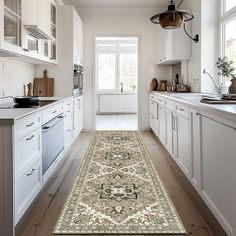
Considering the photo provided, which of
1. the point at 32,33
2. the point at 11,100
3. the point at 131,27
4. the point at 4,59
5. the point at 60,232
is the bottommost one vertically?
the point at 60,232

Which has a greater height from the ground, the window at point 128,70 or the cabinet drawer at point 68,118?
the window at point 128,70

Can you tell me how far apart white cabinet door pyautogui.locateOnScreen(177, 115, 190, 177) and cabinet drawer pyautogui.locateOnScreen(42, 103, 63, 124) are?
131 cm

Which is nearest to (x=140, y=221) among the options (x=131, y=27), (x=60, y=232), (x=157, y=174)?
(x=60, y=232)

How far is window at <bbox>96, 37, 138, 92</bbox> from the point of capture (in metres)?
10.4

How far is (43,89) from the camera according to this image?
199 inches

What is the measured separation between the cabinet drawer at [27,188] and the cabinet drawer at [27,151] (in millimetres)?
51

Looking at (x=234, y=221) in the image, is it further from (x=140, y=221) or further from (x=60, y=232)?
(x=60, y=232)

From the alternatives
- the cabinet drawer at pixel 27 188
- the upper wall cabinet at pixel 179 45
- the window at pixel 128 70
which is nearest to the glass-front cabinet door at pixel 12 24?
the cabinet drawer at pixel 27 188

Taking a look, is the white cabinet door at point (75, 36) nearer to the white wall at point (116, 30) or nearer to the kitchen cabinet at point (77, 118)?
the kitchen cabinet at point (77, 118)

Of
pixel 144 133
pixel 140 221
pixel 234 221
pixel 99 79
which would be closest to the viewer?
pixel 234 221

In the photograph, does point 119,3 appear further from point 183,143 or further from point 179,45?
point 183,143

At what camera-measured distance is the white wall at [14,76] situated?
3524 millimetres

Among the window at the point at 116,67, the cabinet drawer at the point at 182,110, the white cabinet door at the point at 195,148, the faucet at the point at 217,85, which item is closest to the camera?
the white cabinet door at the point at 195,148

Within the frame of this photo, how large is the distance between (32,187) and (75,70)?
3.28 metres
